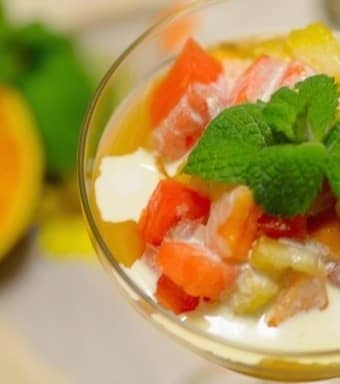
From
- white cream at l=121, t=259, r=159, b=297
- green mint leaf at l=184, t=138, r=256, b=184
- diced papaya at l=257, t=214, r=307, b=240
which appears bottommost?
white cream at l=121, t=259, r=159, b=297

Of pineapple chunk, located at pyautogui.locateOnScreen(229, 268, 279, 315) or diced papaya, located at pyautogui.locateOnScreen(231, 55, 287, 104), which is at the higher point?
diced papaya, located at pyautogui.locateOnScreen(231, 55, 287, 104)

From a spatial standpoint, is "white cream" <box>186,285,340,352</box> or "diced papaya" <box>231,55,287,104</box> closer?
"white cream" <box>186,285,340,352</box>

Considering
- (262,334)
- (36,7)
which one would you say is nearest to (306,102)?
(262,334)

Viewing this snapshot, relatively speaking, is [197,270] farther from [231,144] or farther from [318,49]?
[318,49]

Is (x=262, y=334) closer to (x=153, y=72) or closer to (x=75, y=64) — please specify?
(x=153, y=72)

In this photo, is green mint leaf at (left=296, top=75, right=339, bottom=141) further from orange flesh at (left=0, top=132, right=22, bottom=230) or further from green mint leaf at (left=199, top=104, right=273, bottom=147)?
orange flesh at (left=0, top=132, right=22, bottom=230)

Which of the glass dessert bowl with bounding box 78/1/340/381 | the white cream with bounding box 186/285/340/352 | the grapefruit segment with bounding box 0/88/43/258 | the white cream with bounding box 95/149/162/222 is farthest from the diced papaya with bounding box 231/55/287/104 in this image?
the grapefruit segment with bounding box 0/88/43/258

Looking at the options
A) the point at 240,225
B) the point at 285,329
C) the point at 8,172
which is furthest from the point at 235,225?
the point at 8,172
